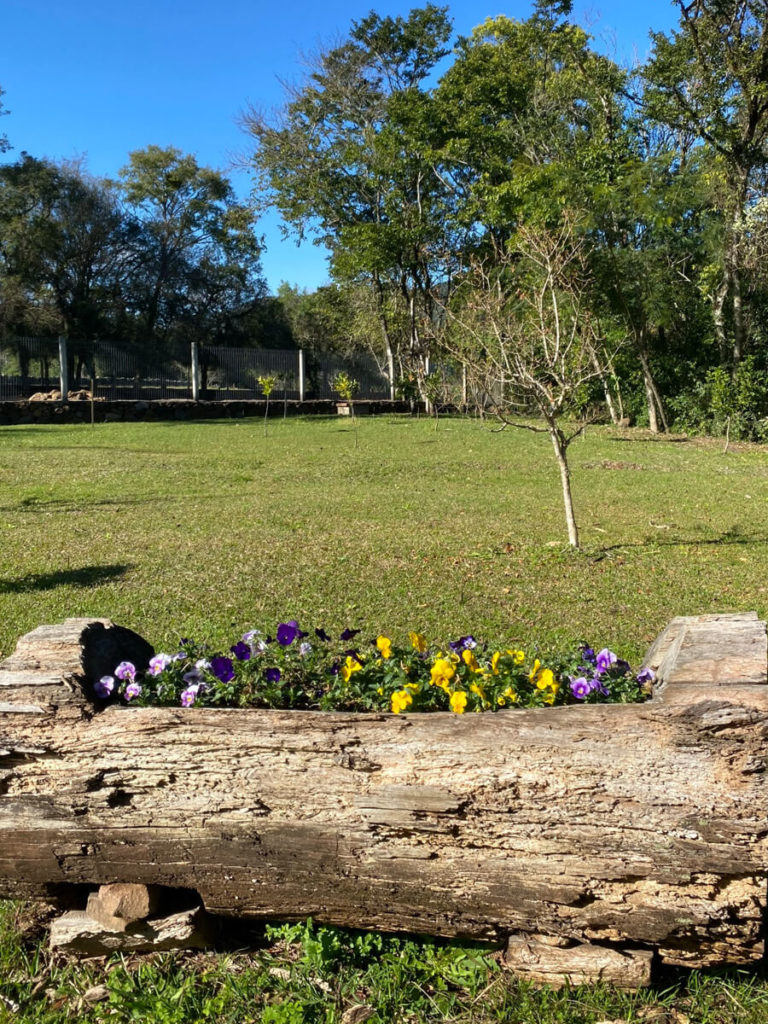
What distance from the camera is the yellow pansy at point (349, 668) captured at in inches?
103

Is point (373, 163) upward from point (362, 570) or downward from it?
upward

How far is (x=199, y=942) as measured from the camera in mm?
2328

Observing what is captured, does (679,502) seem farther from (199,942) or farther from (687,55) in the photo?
(687,55)

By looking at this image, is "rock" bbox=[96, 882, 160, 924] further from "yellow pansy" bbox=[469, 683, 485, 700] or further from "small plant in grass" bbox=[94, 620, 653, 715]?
"yellow pansy" bbox=[469, 683, 485, 700]

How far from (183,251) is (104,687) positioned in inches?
1686

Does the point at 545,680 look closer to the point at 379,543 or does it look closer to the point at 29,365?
the point at 379,543

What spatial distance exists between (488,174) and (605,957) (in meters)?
28.4

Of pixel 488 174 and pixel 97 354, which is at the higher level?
pixel 488 174

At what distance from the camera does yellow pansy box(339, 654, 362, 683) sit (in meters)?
2.60

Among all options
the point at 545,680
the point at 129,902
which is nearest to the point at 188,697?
the point at 129,902

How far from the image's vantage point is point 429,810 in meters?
2.12

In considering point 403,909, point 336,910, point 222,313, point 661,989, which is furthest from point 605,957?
point 222,313

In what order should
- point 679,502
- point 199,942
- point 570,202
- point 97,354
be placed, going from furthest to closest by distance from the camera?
point 97,354 < point 570,202 < point 679,502 < point 199,942

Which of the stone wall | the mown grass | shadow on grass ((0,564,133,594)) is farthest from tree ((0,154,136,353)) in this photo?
shadow on grass ((0,564,133,594))
